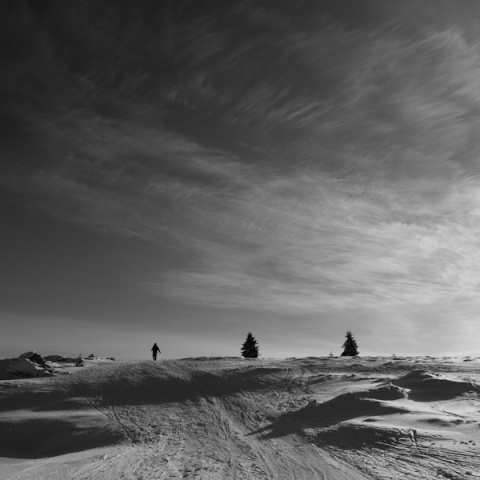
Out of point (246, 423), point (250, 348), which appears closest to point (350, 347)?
point (250, 348)

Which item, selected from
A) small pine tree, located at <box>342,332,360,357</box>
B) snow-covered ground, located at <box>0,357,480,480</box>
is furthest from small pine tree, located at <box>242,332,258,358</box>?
snow-covered ground, located at <box>0,357,480,480</box>

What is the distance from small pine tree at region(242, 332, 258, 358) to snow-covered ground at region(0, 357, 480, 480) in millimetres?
31579

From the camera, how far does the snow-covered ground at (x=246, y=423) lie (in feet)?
37.7

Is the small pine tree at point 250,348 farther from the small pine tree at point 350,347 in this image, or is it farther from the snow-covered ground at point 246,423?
the snow-covered ground at point 246,423

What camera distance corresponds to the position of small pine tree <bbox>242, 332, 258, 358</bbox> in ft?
185

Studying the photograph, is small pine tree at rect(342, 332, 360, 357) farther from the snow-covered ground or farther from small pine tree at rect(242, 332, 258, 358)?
the snow-covered ground

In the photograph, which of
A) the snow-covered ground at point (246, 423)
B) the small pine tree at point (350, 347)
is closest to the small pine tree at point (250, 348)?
the small pine tree at point (350, 347)

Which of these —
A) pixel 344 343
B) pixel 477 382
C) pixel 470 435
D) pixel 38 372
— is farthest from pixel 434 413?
pixel 344 343

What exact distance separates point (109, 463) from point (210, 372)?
1267 cm

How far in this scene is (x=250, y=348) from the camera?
5709cm

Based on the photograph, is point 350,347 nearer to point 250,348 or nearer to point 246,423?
point 250,348

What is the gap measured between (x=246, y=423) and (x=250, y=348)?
41721mm

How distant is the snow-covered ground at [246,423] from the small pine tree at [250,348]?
3158cm

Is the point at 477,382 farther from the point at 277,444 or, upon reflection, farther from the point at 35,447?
the point at 35,447
